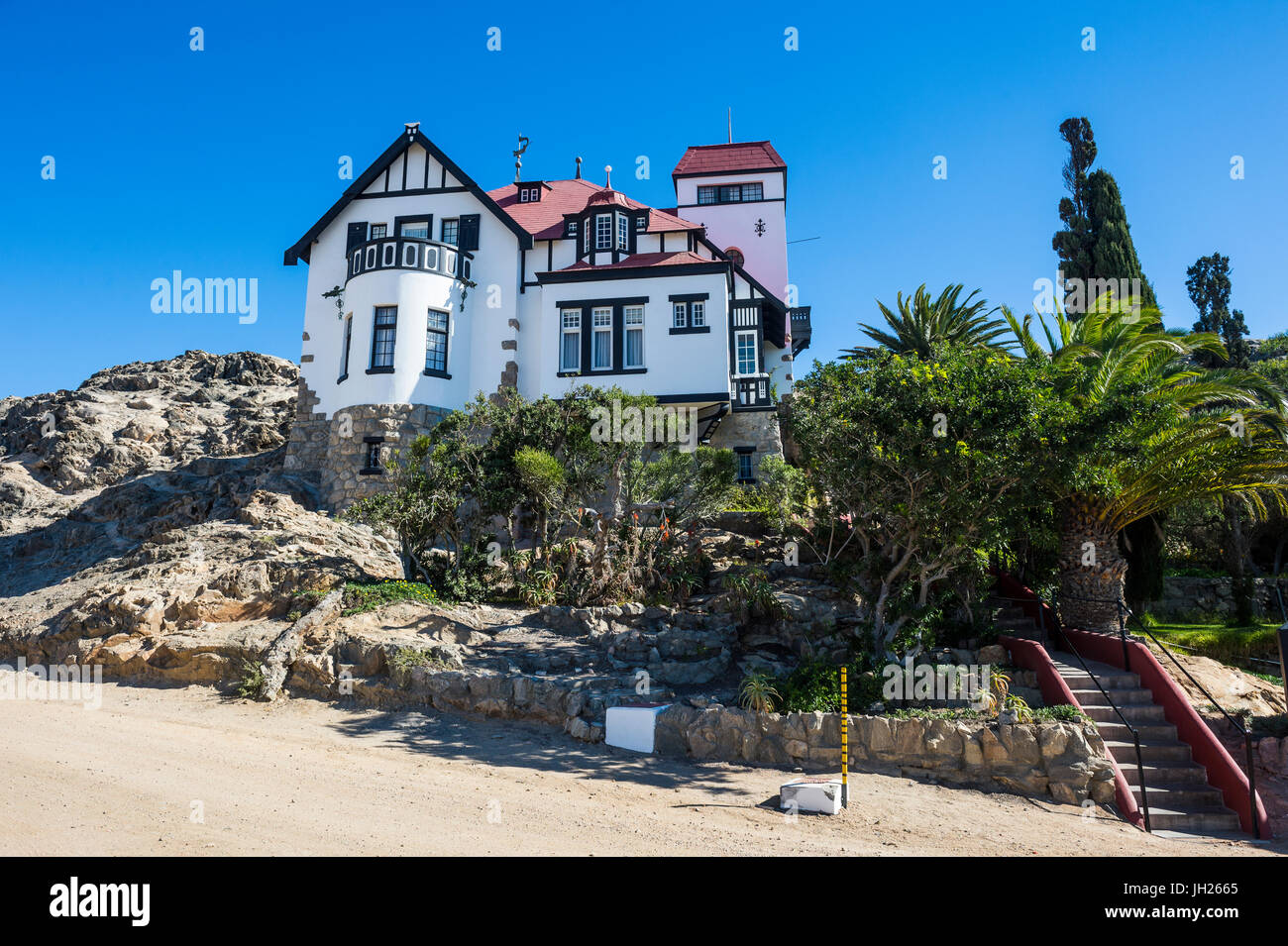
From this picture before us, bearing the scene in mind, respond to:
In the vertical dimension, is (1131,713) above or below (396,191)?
below

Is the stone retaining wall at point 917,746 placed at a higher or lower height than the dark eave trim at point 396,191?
lower

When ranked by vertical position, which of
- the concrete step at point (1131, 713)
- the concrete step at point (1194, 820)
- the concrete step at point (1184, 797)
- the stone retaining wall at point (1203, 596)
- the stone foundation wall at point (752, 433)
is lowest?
the concrete step at point (1194, 820)

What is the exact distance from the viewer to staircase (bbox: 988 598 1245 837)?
11039 millimetres

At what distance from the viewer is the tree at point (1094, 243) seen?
30.2 meters

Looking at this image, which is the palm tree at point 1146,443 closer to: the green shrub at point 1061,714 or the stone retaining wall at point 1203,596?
the green shrub at point 1061,714

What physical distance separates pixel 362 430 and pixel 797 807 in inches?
865

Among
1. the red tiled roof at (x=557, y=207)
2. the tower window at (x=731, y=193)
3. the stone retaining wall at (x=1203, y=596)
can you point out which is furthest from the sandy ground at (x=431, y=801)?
the tower window at (x=731, y=193)

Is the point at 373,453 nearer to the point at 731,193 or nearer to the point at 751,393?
the point at 751,393

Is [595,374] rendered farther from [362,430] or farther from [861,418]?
[861,418]

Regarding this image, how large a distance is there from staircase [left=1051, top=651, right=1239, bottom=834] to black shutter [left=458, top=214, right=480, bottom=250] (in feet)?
82.4

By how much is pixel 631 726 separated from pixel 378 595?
726 centimetres

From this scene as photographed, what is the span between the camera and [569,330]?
94.6 ft

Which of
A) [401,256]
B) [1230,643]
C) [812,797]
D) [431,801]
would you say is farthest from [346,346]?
[1230,643]

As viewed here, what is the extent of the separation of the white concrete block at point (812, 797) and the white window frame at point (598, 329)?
66.5 ft
